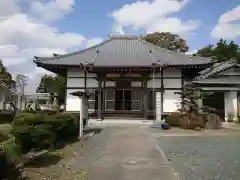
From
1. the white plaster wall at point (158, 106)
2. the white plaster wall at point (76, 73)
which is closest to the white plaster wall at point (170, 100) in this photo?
the white plaster wall at point (158, 106)

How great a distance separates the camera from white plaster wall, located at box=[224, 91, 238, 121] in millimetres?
23844

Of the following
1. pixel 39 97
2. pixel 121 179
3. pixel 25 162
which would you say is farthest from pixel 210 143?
pixel 39 97

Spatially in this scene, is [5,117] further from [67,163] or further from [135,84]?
[67,163]

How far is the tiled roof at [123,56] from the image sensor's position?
2338 cm

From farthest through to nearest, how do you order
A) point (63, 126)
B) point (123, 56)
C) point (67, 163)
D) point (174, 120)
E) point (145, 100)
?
point (123, 56) < point (145, 100) < point (174, 120) < point (63, 126) < point (67, 163)

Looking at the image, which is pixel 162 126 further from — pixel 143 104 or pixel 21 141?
pixel 21 141

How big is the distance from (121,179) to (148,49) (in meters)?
21.2

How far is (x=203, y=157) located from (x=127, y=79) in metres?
15.5

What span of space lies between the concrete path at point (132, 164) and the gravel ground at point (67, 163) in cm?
26

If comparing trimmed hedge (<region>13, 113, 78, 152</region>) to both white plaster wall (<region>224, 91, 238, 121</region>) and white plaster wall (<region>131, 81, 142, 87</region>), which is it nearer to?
white plaster wall (<region>131, 81, 142, 87</region>)

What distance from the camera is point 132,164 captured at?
8.23m

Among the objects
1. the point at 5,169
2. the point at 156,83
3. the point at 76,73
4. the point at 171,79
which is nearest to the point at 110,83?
the point at 76,73

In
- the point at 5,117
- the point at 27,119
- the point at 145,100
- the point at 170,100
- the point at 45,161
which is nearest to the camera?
the point at 45,161

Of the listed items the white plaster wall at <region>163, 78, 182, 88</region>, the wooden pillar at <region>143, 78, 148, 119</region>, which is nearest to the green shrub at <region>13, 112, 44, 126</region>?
the wooden pillar at <region>143, 78, 148, 119</region>
